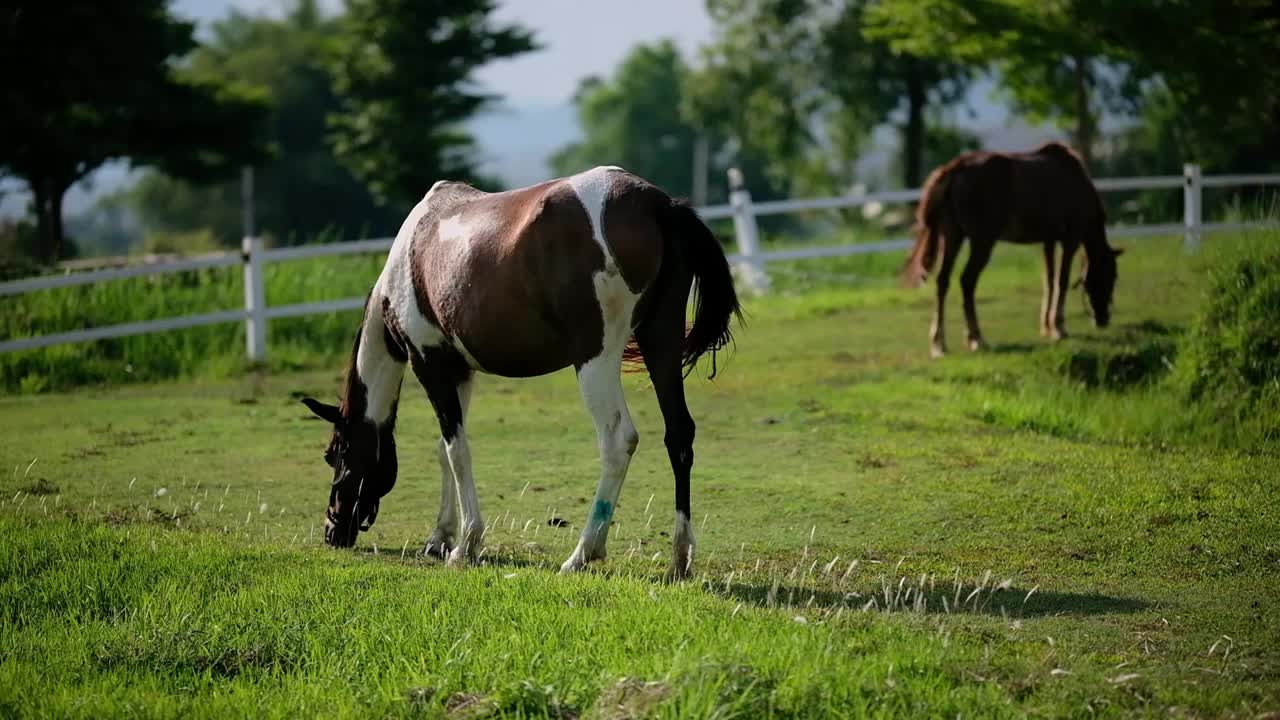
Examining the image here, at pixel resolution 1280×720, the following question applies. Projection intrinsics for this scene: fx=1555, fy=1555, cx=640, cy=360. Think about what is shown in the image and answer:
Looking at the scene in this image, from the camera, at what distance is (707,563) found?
738 cm

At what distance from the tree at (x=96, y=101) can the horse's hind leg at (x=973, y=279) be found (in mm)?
20113

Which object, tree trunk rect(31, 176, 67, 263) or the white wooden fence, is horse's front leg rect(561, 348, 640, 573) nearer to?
the white wooden fence

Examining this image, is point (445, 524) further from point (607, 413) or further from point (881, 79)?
point (881, 79)

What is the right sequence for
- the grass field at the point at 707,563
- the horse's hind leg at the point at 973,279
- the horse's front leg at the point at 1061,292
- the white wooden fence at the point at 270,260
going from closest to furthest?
1. the grass field at the point at 707,563
2. the horse's hind leg at the point at 973,279
3. the horse's front leg at the point at 1061,292
4. the white wooden fence at the point at 270,260

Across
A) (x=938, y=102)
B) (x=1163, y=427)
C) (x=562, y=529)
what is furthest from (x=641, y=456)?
(x=938, y=102)

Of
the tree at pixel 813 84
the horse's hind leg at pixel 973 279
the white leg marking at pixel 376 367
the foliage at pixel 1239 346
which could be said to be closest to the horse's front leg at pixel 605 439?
the white leg marking at pixel 376 367

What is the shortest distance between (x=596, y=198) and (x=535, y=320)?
0.64m

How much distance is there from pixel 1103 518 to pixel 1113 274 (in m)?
7.55

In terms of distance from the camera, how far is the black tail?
23.2 ft

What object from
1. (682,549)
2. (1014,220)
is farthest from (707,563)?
(1014,220)

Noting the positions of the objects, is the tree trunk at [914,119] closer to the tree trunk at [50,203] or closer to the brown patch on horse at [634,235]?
the tree trunk at [50,203]

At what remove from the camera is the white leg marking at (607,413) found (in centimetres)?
696

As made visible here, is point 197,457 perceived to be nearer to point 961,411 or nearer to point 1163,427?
point 961,411

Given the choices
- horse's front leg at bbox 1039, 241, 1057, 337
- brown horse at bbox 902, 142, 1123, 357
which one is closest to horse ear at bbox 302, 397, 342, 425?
brown horse at bbox 902, 142, 1123, 357
